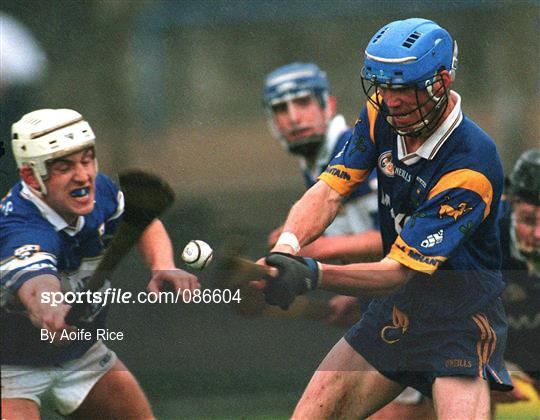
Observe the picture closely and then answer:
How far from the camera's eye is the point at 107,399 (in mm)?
5125

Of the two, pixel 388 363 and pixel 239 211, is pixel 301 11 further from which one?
pixel 388 363

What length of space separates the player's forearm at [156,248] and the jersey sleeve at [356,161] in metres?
0.87

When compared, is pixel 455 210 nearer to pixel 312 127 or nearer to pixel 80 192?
pixel 80 192

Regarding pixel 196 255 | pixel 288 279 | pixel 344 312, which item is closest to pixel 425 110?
pixel 288 279

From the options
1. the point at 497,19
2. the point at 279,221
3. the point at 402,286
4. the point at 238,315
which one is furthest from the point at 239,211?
the point at 402,286

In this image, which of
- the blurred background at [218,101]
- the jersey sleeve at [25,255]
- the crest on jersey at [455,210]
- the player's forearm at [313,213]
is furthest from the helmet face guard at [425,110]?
the blurred background at [218,101]

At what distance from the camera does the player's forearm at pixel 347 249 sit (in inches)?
235

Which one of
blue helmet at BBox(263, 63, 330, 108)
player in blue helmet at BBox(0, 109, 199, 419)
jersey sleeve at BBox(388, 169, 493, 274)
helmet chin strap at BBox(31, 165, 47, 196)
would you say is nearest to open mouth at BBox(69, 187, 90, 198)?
player in blue helmet at BBox(0, 109, 199, 419)

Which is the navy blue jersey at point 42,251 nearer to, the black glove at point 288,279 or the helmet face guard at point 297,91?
the black glove at point 288,279

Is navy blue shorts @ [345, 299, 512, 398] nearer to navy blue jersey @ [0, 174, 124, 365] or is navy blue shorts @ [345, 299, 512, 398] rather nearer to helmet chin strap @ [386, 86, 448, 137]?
helmet chin strap @ [386, 86, 448, 137]

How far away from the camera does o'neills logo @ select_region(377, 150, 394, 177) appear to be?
4.61 metres

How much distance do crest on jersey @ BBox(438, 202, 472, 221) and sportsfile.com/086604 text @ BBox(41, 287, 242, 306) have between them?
56.6 inches

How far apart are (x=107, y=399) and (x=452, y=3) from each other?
3.28m

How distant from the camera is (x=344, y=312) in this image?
20.8 ft
